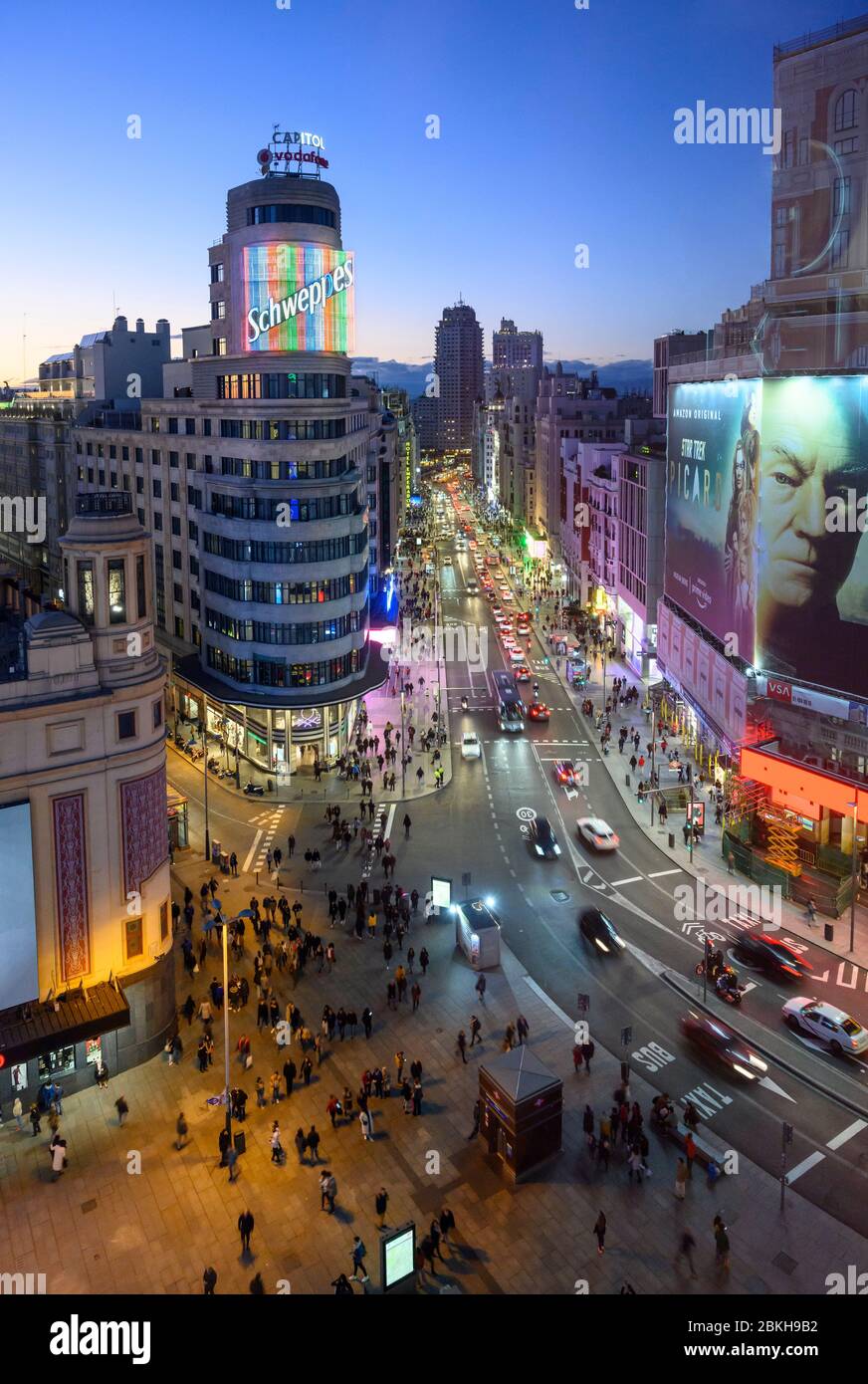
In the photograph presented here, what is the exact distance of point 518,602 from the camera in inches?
5305

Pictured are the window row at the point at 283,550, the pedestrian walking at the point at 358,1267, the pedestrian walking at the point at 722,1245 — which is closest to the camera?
the pedestrian walking at the point at 358,1267

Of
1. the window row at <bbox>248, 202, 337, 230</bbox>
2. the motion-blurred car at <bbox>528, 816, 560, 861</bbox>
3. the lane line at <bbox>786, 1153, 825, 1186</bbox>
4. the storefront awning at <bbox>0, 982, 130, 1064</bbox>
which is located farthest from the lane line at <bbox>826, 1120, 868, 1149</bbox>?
the window row at <bbox>248, 202, 337, 230</bbox>

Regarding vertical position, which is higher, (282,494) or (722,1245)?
(282,494)

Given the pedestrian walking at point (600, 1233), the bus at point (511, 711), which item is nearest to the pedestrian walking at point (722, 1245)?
the pedestrian walking at point (600, 1233)

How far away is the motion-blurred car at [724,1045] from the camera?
107 feet

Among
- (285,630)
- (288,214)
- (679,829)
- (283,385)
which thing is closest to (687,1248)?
(679,829)

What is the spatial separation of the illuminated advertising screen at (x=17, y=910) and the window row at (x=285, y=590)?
3185cm

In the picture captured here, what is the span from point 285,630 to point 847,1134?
41639 mm

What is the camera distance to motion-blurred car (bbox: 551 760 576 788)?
60562 mm

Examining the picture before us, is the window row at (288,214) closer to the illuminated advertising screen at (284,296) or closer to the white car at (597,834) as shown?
the illuminated advertising screen at (284,296)

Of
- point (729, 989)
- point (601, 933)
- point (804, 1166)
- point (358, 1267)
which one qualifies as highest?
point (601, 933)

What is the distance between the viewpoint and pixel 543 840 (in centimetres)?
4994

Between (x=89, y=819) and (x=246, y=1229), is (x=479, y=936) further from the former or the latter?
(x=246, y=1229)
